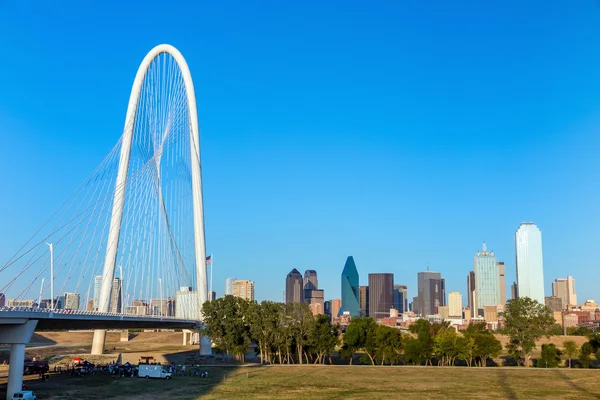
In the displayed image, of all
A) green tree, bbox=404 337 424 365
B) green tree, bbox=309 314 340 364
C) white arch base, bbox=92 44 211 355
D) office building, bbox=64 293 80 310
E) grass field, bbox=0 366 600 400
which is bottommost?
Answer: grass field, bbox=0 366 600 400

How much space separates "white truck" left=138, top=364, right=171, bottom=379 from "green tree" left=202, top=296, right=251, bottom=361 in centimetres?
2327

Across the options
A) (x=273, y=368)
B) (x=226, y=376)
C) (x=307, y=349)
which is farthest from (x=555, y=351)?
(x=226, y=376)

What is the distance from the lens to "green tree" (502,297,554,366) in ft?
293

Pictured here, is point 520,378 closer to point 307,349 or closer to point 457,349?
point 457,349

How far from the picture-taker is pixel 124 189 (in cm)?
7438

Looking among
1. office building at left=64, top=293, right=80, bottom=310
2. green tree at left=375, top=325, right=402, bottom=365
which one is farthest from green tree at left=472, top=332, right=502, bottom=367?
office building at left=64, top=293, right=80, bottom=310

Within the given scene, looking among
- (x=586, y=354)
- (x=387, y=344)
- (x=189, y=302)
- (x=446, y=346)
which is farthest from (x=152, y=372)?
(x=586, y=354)

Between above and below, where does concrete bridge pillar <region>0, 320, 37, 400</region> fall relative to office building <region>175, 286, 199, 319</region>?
below

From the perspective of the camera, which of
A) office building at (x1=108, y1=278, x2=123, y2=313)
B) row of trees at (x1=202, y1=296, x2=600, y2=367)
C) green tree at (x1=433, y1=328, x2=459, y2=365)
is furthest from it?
green tree at (x1=433, y1=328, x2=459, y2=365)

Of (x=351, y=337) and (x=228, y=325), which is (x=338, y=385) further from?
(x=228, y=325)

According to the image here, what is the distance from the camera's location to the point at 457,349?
88625 mm

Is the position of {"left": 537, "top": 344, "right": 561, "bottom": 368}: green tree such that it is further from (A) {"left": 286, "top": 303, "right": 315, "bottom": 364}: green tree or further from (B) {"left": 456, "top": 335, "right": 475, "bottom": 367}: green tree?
(A) {"left": 286, "top": 303, "right": 315, "bottom": 364}: green tree

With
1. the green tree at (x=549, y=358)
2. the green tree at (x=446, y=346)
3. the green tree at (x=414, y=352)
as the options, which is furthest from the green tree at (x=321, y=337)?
the green tree at (x=549, y=358)

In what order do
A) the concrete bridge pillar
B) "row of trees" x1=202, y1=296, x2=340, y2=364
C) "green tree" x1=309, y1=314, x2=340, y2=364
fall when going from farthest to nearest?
"green tree" x1=309, y1=314, x2=340, y2=364, "row of trees" x1=202, y1=296, x2=340, y2=364, the concrete bridge pillar
